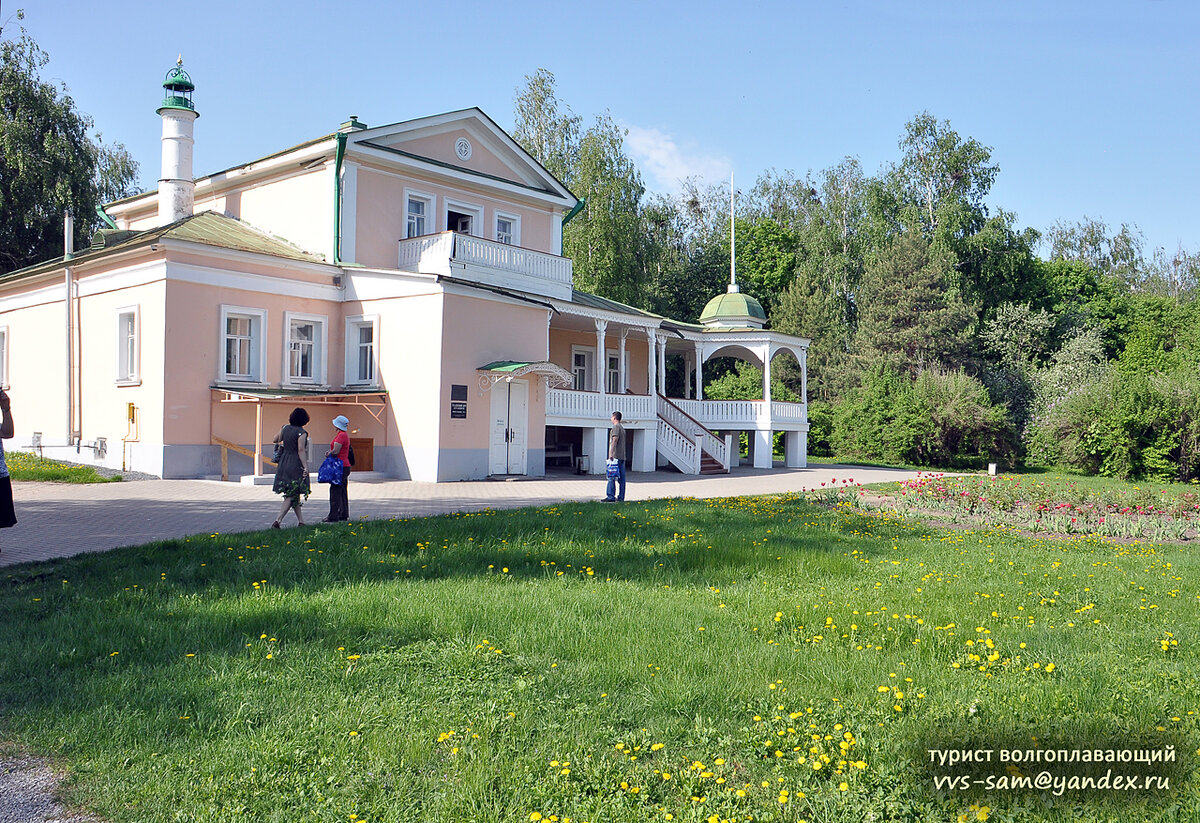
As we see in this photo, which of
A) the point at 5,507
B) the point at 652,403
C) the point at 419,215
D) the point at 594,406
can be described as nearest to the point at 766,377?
the point at 652,403

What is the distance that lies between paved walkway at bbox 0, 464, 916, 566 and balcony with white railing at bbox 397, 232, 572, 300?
5.31m

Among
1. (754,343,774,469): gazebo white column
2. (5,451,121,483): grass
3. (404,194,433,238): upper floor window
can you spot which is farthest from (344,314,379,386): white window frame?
(754,343,774,469): gazebo white column

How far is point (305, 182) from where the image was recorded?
77.9 feet

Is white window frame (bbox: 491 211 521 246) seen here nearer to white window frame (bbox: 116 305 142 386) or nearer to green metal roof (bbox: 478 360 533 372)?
green metal roof (bbox: 478 360 533 372)

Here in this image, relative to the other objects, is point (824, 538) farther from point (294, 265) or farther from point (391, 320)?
point (294, 265)

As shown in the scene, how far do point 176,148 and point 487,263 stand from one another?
9385 mm

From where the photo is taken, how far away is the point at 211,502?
15047 millimetres

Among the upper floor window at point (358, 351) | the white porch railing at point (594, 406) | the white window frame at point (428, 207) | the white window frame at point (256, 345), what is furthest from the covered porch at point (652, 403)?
the white window frame at point (256, 345)

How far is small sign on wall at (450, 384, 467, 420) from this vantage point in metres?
20.8

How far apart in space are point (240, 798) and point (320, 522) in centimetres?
851

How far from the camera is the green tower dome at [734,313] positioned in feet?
109

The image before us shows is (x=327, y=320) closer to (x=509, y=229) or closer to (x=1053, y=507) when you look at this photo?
(x=509, y=229)

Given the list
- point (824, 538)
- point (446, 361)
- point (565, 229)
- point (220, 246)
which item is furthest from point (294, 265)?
point (565, 229)

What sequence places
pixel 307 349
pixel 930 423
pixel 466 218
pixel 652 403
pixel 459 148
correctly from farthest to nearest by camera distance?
pixel 930 423 → pixel 652 403 → pixel 466 218 → pixel 459 148 → pixel 307 349
